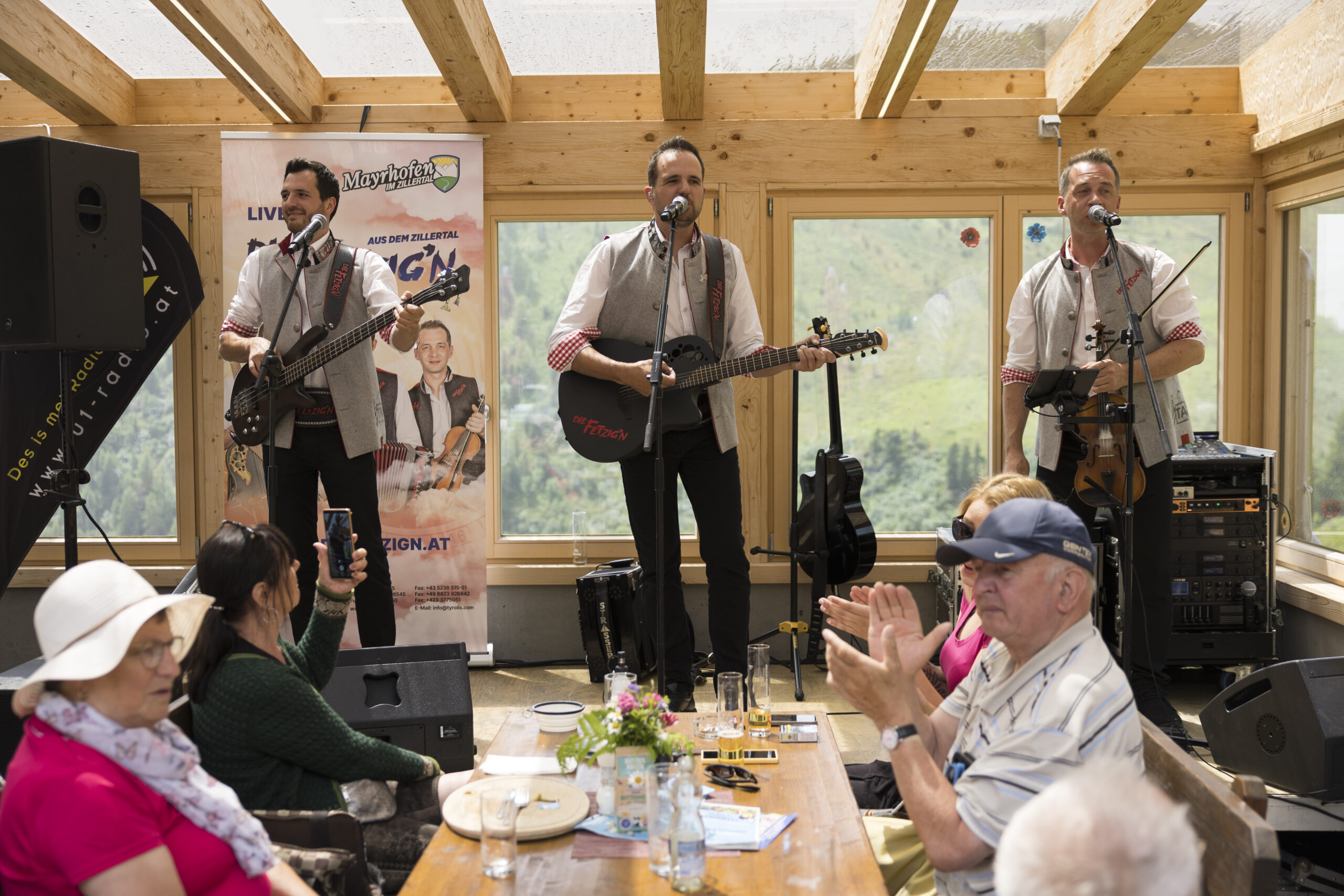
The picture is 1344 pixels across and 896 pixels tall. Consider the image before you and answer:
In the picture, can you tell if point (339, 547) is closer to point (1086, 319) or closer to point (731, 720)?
point (731, 720)

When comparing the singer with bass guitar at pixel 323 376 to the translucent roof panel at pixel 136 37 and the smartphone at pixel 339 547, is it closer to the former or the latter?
the translucent roof panel at pixel 136 37

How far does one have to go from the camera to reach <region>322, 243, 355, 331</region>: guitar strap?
390 cm

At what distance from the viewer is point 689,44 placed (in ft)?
13.8

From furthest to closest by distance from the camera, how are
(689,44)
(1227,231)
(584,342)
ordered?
(1227,231)
(689,44)
(584,342)

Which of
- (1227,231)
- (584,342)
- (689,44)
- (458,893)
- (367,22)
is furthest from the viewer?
(1227,231)

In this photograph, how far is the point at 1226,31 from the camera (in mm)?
4555

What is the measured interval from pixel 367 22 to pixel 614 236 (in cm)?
167

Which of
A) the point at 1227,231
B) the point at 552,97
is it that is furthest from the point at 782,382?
the point at 1227,231

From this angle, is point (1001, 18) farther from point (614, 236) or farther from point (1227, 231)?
point (614, 236)

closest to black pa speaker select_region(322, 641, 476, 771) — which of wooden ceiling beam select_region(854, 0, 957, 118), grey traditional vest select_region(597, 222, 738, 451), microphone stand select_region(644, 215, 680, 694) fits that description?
microphone stand select_region(644, 215, 680, 694)

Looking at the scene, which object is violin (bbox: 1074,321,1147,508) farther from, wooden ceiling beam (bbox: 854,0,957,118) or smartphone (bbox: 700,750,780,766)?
smartphone (bbox: 700,750,780,766)

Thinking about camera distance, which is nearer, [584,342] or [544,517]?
[584,342]

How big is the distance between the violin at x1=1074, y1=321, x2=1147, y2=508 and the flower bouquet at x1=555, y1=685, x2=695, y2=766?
228 cm

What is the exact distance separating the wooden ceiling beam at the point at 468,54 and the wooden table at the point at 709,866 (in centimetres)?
313
